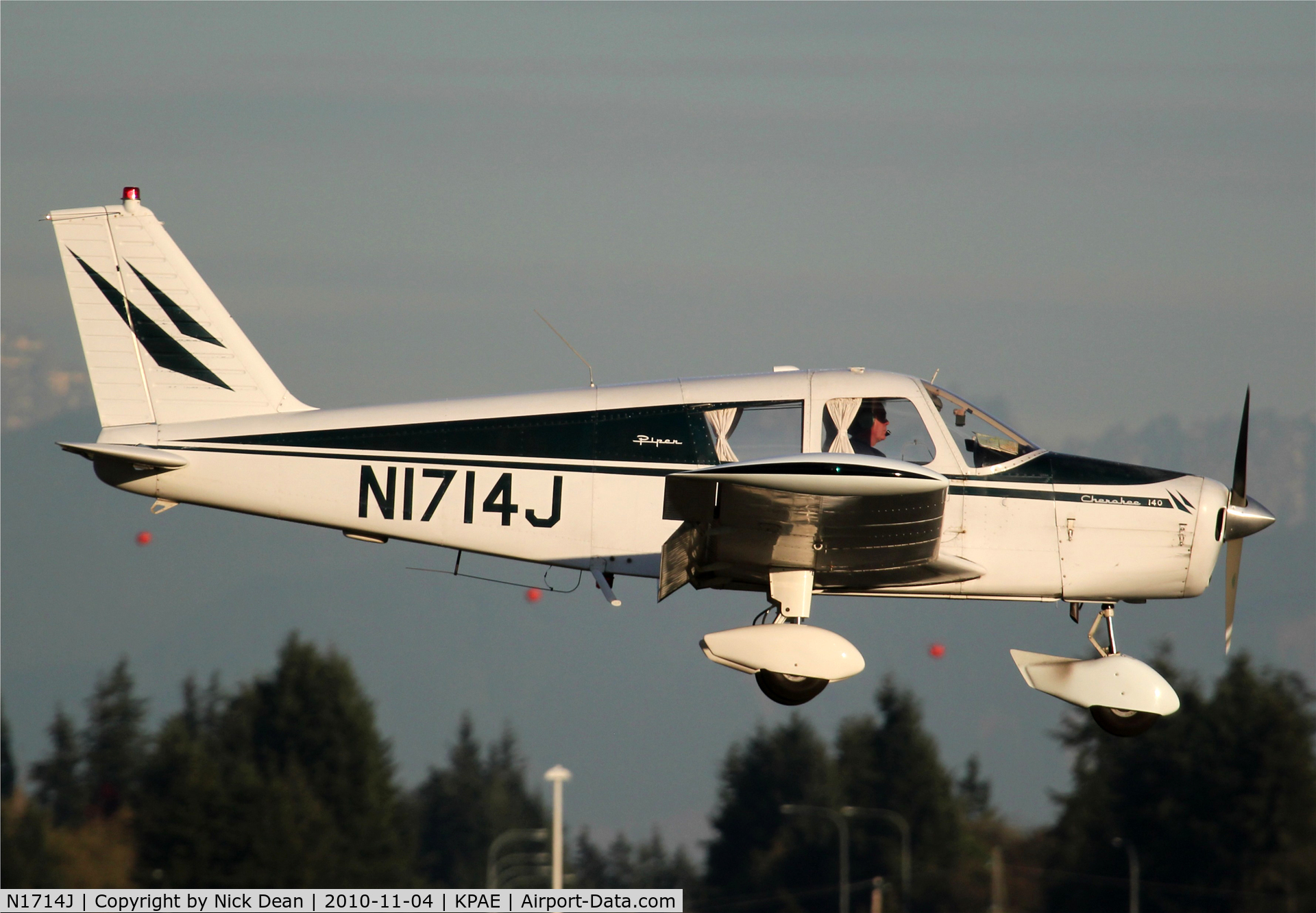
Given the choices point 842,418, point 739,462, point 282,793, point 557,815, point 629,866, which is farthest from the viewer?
point 629,866

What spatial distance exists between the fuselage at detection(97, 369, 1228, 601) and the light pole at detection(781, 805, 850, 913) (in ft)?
213

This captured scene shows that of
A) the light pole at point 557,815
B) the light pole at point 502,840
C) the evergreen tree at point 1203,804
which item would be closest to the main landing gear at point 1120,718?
the light pole at point 557,815

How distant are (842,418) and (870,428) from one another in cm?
22

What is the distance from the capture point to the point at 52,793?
93250 millimetres

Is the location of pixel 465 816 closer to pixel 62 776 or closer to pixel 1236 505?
pixel 62 776

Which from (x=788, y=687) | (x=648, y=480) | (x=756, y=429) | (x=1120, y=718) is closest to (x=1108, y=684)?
(x=1120, y=718)

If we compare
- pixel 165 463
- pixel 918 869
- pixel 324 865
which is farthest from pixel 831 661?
pixel 918 869

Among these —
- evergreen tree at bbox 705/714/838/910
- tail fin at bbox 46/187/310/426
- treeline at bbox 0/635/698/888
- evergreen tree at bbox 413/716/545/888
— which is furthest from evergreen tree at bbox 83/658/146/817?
tail fin at bbox 46/187/310/426

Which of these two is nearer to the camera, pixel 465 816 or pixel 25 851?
pixel 25 851

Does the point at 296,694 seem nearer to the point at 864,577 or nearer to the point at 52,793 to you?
the point at 52,793

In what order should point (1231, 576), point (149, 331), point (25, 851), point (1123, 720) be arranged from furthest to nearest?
point (25, 851), point (149, 331), point (1231, 576), point (1123, 720)

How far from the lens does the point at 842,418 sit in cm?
1195

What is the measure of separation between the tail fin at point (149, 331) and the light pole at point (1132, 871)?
6015cm

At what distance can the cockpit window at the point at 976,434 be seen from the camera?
40.0 ft
